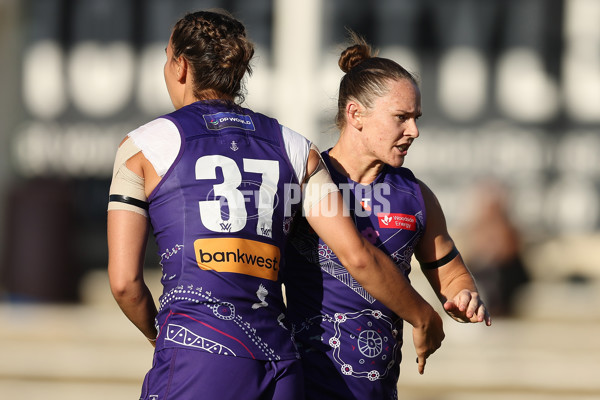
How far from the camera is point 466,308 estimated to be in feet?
9.53

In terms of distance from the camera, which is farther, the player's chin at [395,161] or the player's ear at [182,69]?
the player's chin at [395,161]

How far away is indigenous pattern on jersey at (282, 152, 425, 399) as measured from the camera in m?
2.95

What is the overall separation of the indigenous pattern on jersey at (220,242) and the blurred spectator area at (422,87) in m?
8.29

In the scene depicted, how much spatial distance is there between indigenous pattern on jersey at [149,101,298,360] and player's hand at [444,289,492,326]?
0.62 metres

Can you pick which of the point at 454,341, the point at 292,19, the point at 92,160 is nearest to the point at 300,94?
the point at 292,19

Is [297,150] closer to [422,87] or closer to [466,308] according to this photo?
[466,308]

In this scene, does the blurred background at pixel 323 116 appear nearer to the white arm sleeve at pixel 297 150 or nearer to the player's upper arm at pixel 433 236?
the player's upper arm at pixel 433 236

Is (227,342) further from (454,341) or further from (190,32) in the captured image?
(454,341)

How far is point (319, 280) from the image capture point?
2980 mm

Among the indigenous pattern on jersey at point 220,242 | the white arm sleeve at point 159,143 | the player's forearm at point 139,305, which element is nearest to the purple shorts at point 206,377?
the indigenous pattern on jersey at point 220,242

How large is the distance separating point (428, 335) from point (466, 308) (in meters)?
0.17

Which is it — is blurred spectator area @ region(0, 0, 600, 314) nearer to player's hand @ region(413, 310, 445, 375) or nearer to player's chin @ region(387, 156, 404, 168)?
player's chin @ region(387, 156, 404, 168)

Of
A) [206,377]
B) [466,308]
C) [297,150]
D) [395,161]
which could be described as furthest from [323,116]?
[206,377]

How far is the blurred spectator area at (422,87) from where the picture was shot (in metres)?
11.2
